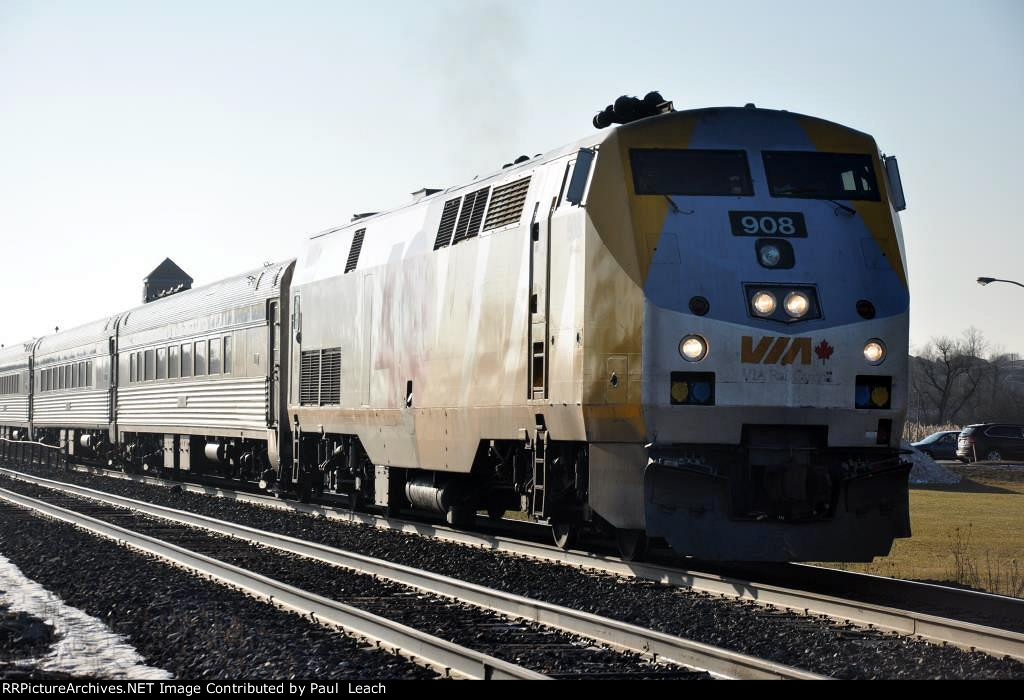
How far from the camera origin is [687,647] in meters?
7.49

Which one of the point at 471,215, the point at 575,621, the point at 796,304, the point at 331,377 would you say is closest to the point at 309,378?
the point at 331,377

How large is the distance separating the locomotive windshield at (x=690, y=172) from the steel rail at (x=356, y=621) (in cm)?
444

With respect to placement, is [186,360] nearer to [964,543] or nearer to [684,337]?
[964,543]

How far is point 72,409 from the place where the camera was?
120 ft

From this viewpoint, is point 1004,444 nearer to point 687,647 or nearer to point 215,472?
point 215,472

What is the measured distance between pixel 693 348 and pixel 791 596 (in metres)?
2.13

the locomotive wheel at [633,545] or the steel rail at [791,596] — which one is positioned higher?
the locomotive wheel at [633,545]

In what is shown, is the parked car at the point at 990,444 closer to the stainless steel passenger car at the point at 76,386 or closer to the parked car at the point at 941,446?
the parked car at the point at 941,446

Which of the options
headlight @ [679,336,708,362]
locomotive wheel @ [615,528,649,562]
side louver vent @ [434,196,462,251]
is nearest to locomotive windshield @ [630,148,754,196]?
headlight @ [679,336,708,362]

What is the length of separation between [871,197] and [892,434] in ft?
6.97

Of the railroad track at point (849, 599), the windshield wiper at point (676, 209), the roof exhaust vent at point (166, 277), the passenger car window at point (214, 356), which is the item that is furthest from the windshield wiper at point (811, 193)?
the roof exhaust vent at point (166, 277)

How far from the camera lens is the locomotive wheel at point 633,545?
1173cm

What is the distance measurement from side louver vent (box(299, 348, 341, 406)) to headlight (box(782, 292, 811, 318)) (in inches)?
329

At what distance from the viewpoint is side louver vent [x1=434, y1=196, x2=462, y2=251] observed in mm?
14242
